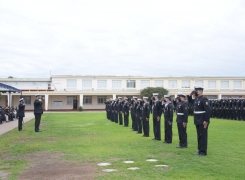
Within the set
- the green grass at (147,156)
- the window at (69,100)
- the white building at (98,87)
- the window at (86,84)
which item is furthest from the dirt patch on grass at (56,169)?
the window at (69,100)

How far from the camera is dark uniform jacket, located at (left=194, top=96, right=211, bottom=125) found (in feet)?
31.2

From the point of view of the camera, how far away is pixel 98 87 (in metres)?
59.3

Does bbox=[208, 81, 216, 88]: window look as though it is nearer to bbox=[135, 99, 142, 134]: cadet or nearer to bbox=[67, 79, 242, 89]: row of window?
bbox=[67, 79, 242, 89]: row of window

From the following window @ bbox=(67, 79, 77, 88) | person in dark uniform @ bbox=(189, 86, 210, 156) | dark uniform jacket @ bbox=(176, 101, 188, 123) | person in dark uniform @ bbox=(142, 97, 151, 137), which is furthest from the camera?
window @ bbox=(67, 79, 77, 88)

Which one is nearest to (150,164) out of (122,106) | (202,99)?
(202,99)

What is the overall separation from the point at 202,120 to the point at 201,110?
318mm

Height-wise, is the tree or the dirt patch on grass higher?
the tree

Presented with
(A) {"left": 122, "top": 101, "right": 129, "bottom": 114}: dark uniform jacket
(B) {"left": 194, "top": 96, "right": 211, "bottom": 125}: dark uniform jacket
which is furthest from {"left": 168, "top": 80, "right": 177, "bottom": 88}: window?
(B) {"left": 194, "top": 96, "right": 211, "bottom": 125}: dark uniform jacket

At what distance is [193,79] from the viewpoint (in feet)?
203

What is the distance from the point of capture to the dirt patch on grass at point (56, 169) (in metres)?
7.06

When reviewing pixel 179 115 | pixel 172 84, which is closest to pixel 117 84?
pixel 172 84

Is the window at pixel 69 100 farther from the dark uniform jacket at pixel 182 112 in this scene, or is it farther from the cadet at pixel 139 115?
the dark uniform jacket at pixel 182 112

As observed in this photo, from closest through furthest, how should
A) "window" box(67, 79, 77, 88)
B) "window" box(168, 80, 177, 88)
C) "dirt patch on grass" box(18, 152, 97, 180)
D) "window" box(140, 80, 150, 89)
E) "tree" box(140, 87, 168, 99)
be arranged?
"dirt patch on grass" box(18, 152, 97, 180)
"tree" box(140, 87, 168, 99)
"window" box(67, 79, 77, 88)
"window" box(140, 80, 150, 89)
"window" box(168, 80, 177, 88)

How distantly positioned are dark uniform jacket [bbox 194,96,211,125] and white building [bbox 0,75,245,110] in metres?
47.3
